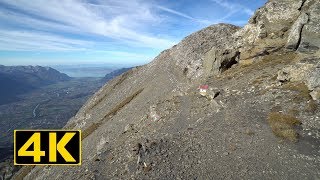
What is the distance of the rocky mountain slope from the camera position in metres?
23.8

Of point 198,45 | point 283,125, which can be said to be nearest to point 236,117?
point 283,125

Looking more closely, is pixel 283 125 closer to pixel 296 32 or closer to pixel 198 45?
pixel 296 32

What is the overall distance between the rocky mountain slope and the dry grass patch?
89 mm

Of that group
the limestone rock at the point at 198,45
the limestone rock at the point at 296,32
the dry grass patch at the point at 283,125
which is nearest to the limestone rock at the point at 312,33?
the limestone rock at the point at 296,32

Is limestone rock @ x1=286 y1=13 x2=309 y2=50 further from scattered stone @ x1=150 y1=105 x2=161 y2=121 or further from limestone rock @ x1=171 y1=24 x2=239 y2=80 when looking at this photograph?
scattered stone @ x1=150 y1=105 x2=161 y2=121

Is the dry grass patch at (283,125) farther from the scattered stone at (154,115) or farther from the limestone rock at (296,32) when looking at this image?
the limestone rock at (296,32)

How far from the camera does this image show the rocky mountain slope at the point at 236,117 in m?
23.8

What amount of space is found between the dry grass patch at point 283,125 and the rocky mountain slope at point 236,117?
89 mm

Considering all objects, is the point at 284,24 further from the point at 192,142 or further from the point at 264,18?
the point at 192,142

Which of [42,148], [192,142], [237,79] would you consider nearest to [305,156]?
[192,142]

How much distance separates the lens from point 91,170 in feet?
92.8

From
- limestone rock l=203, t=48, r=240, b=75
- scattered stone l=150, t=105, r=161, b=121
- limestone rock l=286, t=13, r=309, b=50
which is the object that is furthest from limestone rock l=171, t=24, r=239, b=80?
limestone rock l=286, t=13, r=309, b=50

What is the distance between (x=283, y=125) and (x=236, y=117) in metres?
5.12

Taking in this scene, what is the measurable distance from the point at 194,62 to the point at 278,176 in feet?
122
